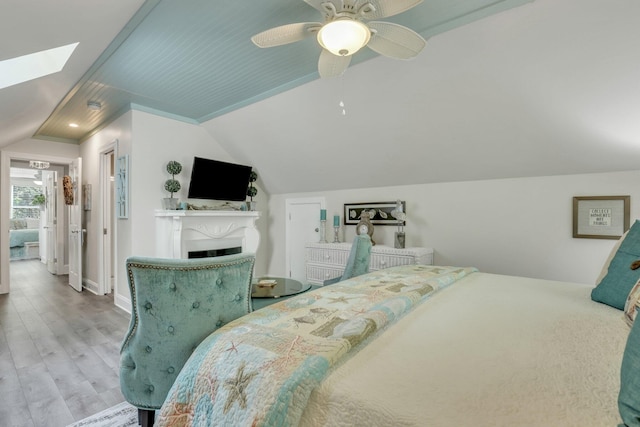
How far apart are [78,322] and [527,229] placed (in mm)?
4830

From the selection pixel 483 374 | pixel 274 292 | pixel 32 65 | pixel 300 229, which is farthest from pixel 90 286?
pixel 483 374

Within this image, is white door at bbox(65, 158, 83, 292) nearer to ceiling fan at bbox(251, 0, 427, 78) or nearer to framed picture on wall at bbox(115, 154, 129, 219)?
framed picture on wall at bbox(115, 154, 129, 219)

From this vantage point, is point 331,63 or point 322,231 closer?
point 331,63

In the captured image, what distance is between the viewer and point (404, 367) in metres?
0.87

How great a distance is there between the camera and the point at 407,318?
1.29 m

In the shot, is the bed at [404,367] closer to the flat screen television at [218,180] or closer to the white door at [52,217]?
the flat screen television at [218,180]

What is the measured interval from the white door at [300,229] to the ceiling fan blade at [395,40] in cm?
291

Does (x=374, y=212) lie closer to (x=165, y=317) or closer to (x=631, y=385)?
(x=165, y=317)

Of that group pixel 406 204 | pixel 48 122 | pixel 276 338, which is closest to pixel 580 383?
pixel 276 338

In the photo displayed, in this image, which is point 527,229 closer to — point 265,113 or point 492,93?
point 492,93

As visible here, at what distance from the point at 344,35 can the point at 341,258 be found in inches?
110

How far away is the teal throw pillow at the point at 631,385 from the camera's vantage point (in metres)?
0.59

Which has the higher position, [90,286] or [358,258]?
[358,258]

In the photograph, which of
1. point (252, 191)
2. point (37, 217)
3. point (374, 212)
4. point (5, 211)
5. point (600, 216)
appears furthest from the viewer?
point (37, 217)
